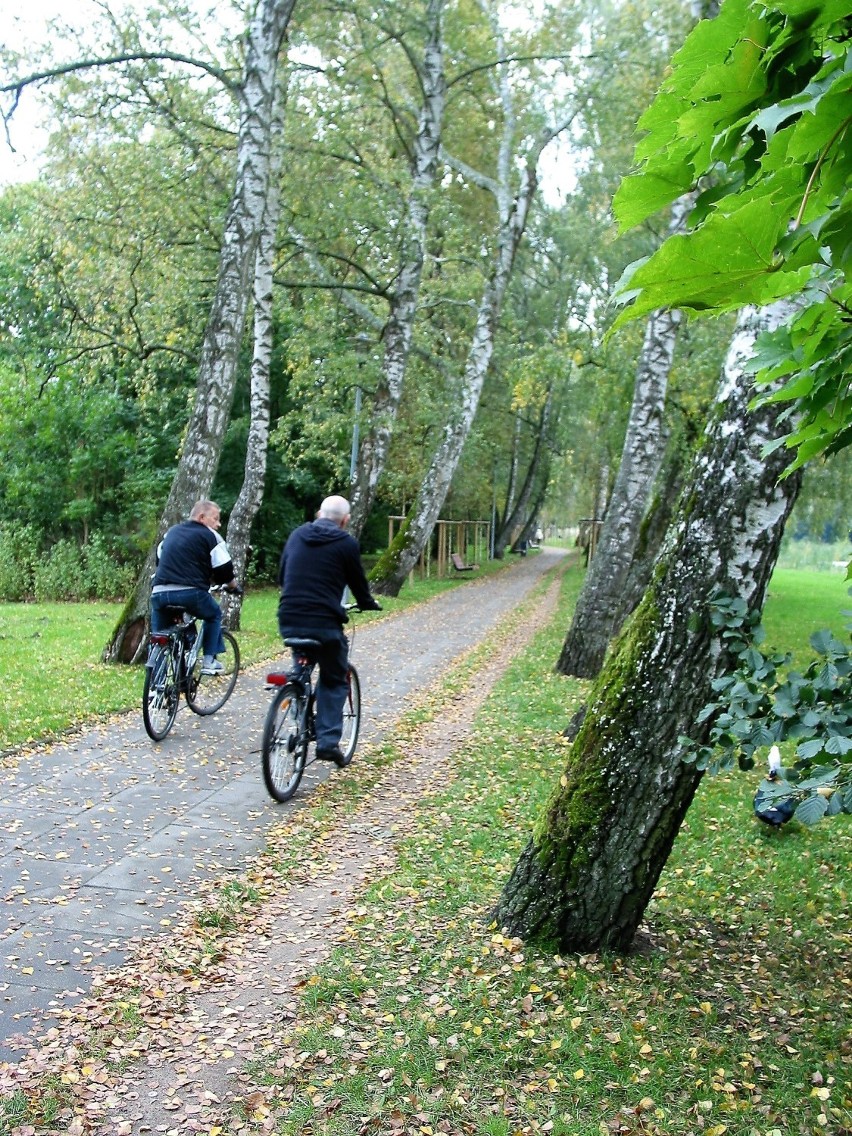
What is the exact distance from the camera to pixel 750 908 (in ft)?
17.9

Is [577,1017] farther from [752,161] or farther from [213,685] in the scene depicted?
[213,685]

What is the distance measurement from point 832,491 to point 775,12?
3119 cm

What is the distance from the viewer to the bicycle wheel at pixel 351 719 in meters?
8.13

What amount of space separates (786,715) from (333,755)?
4.63m

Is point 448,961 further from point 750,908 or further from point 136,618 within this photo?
point 136,618

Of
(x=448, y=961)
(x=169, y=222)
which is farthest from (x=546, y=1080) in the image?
(x=169, y=222)

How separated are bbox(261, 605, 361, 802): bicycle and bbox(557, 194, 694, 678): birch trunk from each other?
5.72 meters

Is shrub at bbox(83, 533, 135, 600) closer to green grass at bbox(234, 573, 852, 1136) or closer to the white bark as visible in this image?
the white bark

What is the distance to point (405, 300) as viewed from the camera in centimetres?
2022

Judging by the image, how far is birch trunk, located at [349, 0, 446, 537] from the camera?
20059 mm

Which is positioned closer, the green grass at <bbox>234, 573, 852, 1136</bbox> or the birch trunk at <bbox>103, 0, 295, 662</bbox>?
the green grass at <bbox>234, 573, 852, 1136</bbox>

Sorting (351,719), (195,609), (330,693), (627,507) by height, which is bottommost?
(351,719)

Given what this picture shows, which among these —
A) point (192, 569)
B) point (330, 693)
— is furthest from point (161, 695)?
point (330, 693)

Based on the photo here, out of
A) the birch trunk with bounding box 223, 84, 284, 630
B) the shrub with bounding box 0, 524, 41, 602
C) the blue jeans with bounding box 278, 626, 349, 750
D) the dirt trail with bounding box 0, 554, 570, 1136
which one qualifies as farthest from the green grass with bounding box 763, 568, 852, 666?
the shrub with bounding box 0, 524, 41, 602
